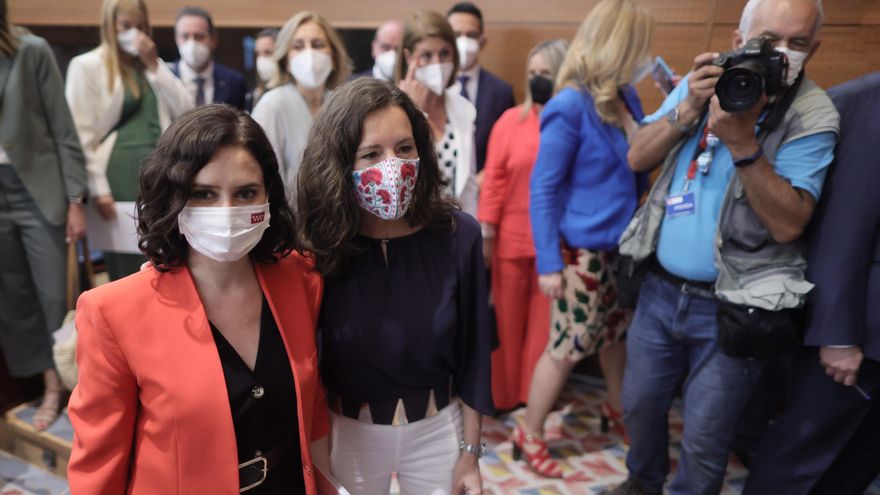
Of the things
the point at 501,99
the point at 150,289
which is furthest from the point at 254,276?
the point at 501,99

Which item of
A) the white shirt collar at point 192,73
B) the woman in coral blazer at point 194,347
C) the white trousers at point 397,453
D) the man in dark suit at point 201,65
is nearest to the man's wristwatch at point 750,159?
the white trousers at point 397,453

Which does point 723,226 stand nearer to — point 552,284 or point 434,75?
point 552,284

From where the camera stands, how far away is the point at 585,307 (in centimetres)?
223

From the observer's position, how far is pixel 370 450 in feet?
4.46

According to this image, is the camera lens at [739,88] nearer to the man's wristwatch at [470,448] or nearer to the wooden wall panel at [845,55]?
the man's wristwatch at [470,448]

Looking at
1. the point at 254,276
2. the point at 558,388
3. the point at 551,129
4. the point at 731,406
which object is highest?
the point at 551,129

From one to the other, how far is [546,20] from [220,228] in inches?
105

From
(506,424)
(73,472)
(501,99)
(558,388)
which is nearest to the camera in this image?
(73,472)

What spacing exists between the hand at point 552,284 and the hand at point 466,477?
0.93 m

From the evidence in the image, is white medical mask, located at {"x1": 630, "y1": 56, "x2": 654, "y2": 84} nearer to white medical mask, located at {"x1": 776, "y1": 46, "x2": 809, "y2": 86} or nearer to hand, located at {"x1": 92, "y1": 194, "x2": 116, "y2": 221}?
white medical mask, located at {"x1": 776, "y1": 46, "x2": 809, "y2": 86}

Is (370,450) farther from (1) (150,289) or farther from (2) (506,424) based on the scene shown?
(2) (506,424)

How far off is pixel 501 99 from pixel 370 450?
2.26m

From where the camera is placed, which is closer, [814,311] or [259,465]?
[259,465]

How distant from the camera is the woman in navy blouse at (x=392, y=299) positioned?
1.25 meters
